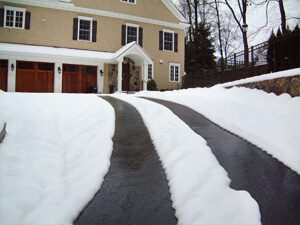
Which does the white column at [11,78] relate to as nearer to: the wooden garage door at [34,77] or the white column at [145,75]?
the wooden garage door at [34,77]

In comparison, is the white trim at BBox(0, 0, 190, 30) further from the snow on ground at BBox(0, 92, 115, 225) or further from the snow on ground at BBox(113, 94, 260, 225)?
the snow on ground at BBox(113, 94, 260, 225)

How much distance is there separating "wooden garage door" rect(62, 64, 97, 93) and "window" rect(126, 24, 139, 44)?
3672 millimetres

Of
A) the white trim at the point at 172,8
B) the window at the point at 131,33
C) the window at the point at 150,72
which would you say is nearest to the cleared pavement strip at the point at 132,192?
the window at the point at 150,72

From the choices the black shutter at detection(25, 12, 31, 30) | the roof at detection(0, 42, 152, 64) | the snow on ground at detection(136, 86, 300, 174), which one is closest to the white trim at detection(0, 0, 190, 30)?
the black shutter at detection(25, 12, 31, 30)

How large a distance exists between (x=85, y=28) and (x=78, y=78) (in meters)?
3.81

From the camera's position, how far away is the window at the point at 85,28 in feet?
62.8

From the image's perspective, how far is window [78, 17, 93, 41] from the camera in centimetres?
1914

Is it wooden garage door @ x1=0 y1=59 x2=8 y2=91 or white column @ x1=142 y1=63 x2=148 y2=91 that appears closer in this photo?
wooden garage door @ x1=0 y1=59 x2=8 y2=91

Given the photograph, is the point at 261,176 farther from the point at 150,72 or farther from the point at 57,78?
the point at 150,72

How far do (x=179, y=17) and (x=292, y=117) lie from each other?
17.9 meters

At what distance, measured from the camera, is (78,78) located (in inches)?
723

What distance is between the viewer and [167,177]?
3.86 m

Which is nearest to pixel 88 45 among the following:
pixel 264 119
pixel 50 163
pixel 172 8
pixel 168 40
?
pixel 168 40

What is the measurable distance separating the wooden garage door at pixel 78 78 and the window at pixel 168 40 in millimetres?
6356
